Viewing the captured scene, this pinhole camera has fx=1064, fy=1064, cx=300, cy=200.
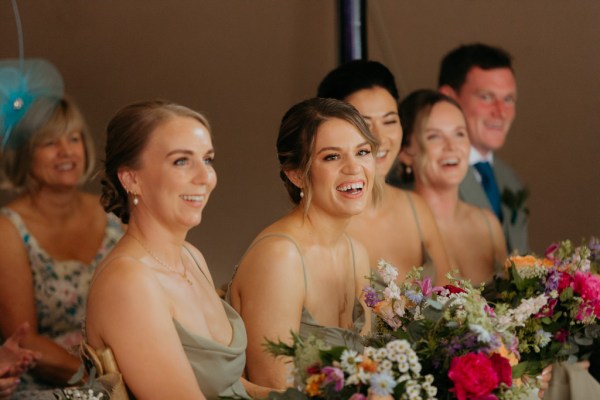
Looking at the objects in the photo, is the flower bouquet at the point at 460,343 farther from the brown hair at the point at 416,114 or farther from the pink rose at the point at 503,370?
the brown hair at the point at 416,114

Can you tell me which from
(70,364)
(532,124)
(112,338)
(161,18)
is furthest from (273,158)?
(112,338)

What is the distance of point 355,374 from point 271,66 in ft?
7.18

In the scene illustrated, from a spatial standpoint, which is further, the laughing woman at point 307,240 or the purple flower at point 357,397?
the laughing woman at point 307,240

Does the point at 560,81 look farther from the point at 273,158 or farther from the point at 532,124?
the point at 273,158

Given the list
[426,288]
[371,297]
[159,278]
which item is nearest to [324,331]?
[371,297]

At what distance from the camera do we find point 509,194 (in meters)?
4.35

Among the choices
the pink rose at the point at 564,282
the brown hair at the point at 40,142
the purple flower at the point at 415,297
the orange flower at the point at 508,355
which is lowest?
the orange flower at the point at 508,355

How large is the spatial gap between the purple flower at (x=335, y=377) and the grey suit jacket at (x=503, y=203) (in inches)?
84.2

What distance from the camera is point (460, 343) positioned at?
212cm

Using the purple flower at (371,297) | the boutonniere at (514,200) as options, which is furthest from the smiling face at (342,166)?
the boutonniere at (514,200)

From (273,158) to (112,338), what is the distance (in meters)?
1.63

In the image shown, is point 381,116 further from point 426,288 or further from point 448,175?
point 426,288

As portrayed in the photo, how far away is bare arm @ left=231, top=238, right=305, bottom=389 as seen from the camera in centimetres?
263

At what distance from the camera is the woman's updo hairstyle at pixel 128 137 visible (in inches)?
93.0
